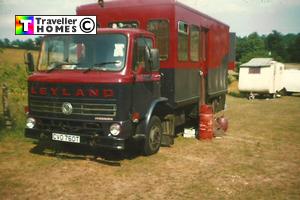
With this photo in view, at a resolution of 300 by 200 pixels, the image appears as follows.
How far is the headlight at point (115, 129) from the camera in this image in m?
7.12

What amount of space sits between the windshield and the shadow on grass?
2.07m

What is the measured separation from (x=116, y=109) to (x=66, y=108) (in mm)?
1133

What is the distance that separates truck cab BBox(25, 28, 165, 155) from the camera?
7.18 metres

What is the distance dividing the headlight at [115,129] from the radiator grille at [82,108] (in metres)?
0.22

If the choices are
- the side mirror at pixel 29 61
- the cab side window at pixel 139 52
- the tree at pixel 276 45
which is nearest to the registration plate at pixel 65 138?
the side mirror at pixel 29 61

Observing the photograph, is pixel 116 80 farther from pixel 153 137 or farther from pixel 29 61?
pixel 29 61

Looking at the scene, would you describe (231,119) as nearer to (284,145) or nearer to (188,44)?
(284,145)

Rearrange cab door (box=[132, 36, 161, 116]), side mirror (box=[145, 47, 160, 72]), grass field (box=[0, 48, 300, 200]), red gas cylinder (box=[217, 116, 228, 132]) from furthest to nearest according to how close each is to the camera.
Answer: red gas cylinder (box=[217, 116, 228, 132])
side mirror (box=[145, 47, 160, 72])
cab door (box=[132, 36, 161, 116])
grass field (box=[0, 48, 300, 200])

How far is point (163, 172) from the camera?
7414 millimetres

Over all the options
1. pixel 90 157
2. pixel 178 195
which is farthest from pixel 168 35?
pixel 178 195

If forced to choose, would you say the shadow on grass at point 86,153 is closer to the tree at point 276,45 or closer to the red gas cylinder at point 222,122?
the red gas cylinder at point 222,122

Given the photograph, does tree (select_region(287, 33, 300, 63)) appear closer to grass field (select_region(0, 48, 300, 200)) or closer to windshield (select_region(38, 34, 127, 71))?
grass field (select_region(0, 48, 300, 200))

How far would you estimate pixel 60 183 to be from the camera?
6.60 m

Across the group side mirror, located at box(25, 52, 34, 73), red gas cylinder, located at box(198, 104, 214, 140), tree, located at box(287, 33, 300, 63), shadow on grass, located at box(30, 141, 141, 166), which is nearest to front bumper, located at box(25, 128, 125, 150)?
shadow on grass, located at box(30, 141, 141, 166)
